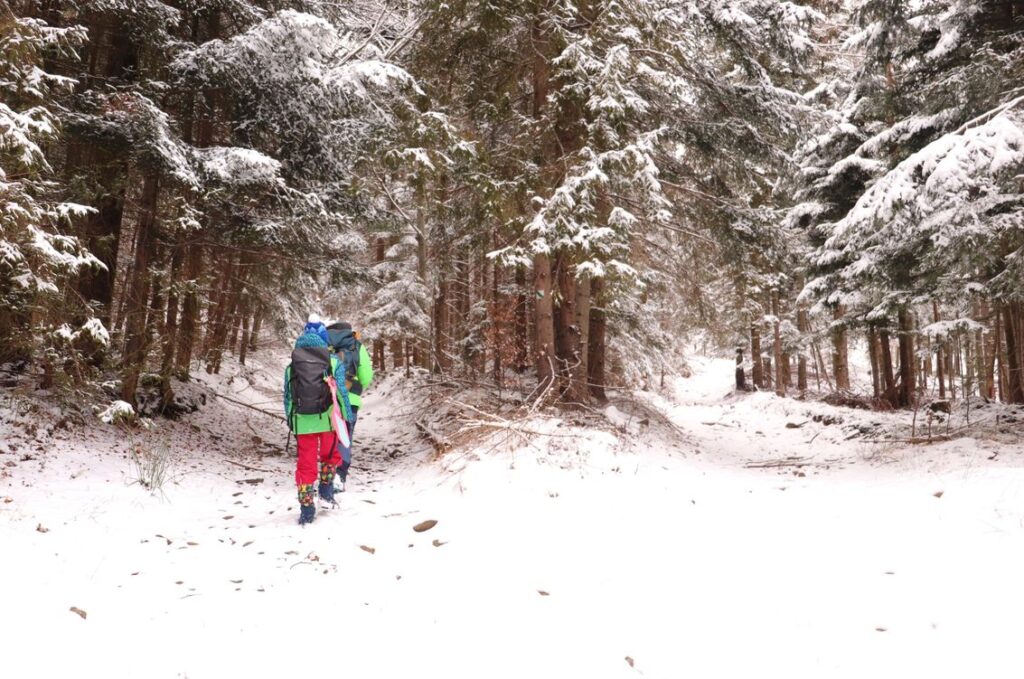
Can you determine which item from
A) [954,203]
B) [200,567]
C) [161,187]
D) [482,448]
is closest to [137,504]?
[200,567]

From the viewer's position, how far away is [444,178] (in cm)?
1085

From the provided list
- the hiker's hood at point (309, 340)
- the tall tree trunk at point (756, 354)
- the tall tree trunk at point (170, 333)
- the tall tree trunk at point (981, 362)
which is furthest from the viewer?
the tall tree trunk at point (756, 354)

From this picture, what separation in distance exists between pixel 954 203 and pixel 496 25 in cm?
733

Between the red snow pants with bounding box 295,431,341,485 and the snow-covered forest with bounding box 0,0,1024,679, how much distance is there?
1.71 ft

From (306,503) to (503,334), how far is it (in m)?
5.73

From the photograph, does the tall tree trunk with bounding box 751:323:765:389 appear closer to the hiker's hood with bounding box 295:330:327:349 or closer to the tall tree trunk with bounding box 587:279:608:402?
the tall tree trunk with bounding box 587:279:608:402

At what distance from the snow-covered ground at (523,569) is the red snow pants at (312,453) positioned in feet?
1.75

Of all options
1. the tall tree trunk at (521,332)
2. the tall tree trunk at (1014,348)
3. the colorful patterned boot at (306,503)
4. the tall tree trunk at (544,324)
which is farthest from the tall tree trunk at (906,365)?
the colorful patterned boot at (306,503)

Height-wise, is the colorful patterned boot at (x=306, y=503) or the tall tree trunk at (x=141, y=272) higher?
the tall tree trunk at (x=141, y=272)

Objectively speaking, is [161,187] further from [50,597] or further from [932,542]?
[932,542]

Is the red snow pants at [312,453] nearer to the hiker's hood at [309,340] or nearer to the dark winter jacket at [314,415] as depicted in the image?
Answer: the dark winter jacket at [314,415]

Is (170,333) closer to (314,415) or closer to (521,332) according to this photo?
(314,415)

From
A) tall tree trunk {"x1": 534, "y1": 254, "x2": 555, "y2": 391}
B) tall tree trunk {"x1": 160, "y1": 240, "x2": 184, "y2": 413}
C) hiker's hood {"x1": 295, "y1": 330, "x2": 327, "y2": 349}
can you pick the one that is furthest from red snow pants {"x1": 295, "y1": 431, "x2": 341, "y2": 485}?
tall tree trunk {"x1": 534, "y1": 254, "x2": 555, "y2": 391}

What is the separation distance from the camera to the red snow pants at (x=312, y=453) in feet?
19.4
